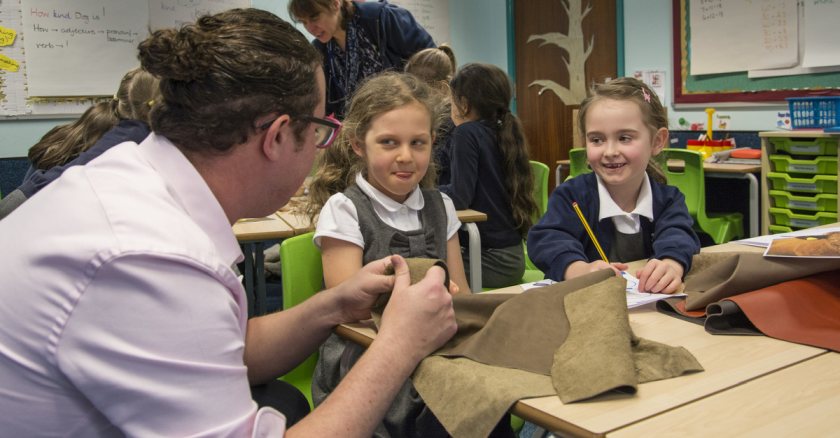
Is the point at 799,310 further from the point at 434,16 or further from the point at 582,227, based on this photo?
the point at 434,16

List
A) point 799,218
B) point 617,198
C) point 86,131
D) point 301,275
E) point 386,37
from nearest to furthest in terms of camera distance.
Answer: point 301,275
point 617,198
point 86,131
point 386,37
point 799,218

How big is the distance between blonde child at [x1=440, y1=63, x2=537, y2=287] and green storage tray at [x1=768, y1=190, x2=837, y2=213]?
191 centimetres

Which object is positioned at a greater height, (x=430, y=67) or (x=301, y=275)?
(x=430, y=67)

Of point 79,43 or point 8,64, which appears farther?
point 79,43

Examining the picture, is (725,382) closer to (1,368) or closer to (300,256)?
(1,368)

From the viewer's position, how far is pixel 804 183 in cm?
424

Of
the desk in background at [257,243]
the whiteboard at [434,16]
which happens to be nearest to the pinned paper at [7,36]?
the desk in background at [257,243]

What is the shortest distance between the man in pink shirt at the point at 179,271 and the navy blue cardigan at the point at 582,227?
0.74m

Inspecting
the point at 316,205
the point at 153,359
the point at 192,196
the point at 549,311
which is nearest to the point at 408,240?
the point at 316,205

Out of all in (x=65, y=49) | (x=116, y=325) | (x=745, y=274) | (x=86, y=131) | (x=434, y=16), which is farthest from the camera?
(x=434, y=16)

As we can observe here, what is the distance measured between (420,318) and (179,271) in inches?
16.0

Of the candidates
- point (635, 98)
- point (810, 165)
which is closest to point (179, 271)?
point (635, 98)

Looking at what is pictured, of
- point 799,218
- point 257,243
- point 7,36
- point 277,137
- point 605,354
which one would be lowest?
point 799,218

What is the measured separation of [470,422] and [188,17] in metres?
4.91
